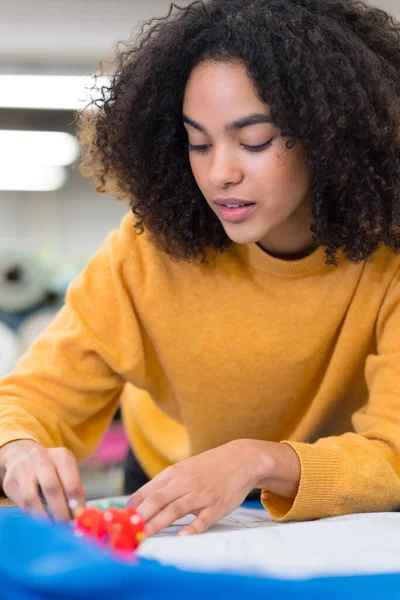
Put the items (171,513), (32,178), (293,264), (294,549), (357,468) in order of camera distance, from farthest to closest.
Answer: (32,178), (293,264), (357,468), (171,513), (294,549)

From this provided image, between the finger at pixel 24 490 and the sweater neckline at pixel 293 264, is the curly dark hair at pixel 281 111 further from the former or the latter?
the finger at pixel 24 490

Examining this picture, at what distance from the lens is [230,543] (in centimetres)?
68

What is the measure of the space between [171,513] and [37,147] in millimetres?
3158

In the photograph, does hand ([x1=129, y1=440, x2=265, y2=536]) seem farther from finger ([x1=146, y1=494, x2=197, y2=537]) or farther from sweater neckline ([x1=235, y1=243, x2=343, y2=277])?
sweater neckline ([x1=235, y1=243, x2=343, y2=277])

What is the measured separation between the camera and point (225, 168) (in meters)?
0.90

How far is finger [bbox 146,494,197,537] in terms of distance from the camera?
0.76 metres

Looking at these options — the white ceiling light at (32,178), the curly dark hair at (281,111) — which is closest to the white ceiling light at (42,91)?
the white ceiling light at (32,178)

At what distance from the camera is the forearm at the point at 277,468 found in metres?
0.83

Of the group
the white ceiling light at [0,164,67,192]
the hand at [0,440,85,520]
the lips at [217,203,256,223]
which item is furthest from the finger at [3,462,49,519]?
the white ceiling light at [0,164,67,192]

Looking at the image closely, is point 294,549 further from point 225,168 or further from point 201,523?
point 225,168

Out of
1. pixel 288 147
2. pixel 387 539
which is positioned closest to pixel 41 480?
pixel 387 539

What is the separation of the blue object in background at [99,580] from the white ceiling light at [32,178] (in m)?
3.40

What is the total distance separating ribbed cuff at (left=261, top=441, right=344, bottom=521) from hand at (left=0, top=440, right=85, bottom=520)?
0.22 m

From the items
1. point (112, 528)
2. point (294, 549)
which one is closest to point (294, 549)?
point (294, 549)
